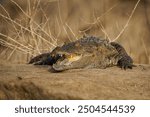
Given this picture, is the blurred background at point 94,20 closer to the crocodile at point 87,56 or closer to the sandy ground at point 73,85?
the crocodile at point 87,56

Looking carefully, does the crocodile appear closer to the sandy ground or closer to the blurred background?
the sandy ground

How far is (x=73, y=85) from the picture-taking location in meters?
5.23

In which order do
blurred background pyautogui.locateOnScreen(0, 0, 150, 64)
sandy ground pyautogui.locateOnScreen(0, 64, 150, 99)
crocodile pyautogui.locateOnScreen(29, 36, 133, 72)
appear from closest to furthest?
1. sandy ground pyautogui.locateOnScreen(0, 64, 150, 99)
2. crocodile pyautogui.locateOnScreen(29, 36, 133, 72)
3. blurred background pyautogui.locateOnScreen(0, 0, 150, 64)

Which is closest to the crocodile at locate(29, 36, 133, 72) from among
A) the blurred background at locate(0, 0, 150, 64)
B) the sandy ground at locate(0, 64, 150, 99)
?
the sandy ground at locate(0, 64, 150, 99)

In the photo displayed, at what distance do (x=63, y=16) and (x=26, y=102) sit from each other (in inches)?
254

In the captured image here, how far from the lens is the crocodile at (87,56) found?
6.14 meters

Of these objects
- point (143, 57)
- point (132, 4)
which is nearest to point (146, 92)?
point (143, 57)

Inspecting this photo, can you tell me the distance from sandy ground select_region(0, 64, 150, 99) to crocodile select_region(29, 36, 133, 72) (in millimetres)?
133

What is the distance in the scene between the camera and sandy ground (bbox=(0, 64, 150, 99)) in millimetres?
5113

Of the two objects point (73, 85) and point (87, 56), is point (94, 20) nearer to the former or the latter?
point (87, 56)

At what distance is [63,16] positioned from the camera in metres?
11.5

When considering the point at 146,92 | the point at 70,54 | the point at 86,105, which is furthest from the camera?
the point at 70,54

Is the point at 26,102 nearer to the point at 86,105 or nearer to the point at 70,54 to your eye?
the point at 86,105

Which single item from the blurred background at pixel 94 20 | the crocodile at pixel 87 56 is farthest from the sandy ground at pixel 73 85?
the blurred background at pixel 94 20
